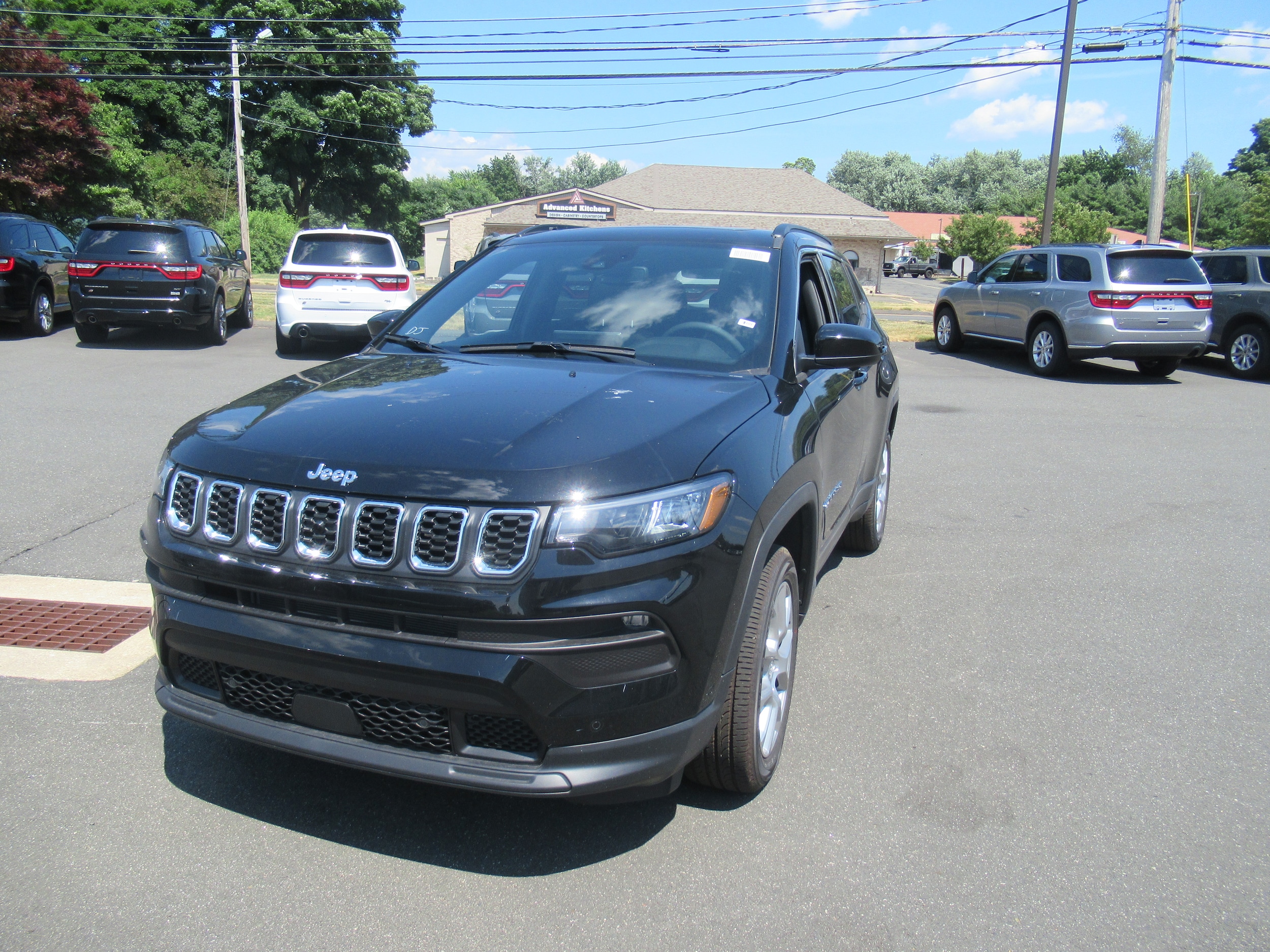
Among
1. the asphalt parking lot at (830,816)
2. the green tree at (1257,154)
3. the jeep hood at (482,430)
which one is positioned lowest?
the asphalt parking lot at (830,816)

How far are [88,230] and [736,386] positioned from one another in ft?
43.9

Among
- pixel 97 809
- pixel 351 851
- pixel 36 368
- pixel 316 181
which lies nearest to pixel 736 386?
pixel 351 851

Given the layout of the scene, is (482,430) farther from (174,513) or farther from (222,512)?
(174,513)

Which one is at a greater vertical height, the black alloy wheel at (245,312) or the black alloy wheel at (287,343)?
the black alloy wheel at (245,312)

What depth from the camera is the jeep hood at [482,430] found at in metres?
2.50

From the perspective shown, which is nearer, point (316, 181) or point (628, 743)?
point (628, 743)

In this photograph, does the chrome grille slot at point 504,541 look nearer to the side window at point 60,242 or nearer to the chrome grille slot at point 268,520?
the chrome grille slot at point 268,520

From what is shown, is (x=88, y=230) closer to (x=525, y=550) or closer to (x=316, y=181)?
(x=525, y=550)

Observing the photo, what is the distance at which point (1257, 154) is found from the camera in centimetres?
10400

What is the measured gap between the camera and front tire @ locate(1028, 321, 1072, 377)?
1448 centimetres

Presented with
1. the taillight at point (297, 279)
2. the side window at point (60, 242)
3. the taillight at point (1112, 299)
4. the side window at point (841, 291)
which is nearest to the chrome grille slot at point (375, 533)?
the side window at point (841, 291)

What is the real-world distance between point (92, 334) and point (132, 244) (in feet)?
7.73

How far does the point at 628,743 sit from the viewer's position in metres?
2.50

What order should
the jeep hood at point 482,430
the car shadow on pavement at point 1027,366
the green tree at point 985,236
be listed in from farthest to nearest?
1. the green tree at point 985,236
2. the car shadow on pavement at point 1027,366
3. the jeep hood at point 482,430
